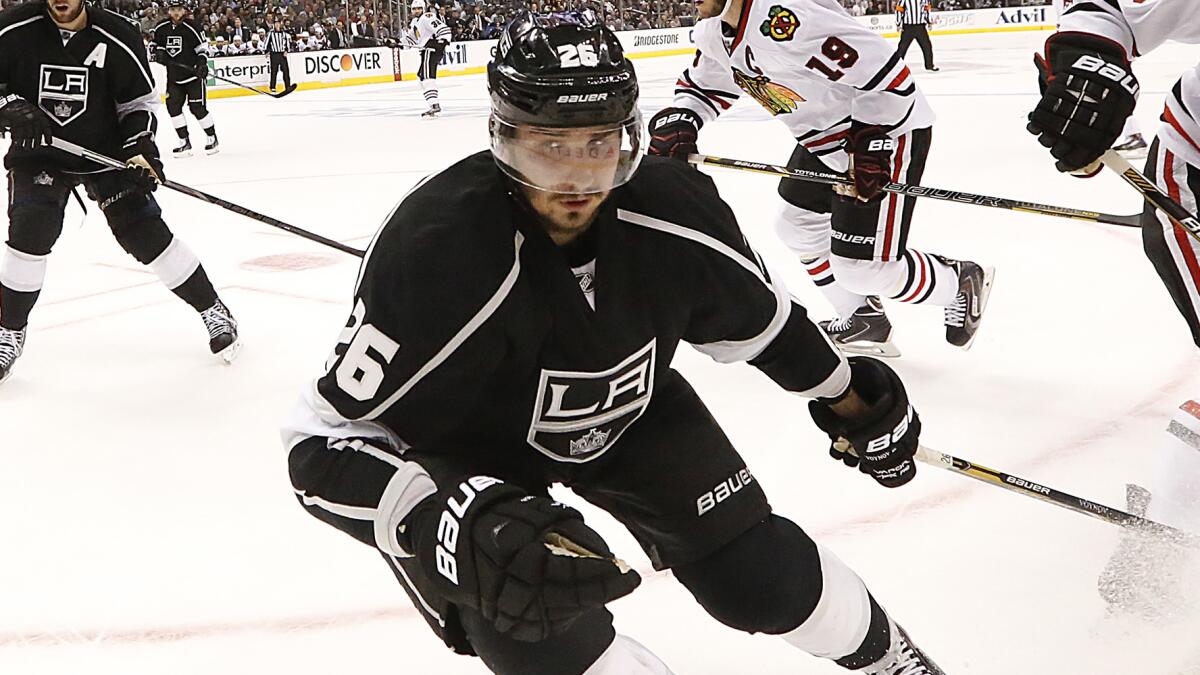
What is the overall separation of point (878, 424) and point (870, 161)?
1438mm

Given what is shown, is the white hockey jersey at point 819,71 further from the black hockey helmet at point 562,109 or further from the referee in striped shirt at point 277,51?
the referee in striped shirt at point 277,51

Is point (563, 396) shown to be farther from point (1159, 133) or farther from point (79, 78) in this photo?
point (79, 78)

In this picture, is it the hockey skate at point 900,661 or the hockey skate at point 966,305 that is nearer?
the hockey skate at point 900,661

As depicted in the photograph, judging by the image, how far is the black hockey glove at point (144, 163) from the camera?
10.3 ft

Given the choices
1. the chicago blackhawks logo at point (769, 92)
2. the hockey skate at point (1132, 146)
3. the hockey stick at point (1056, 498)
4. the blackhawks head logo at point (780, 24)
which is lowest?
the hockey skate at point (1132, 146)

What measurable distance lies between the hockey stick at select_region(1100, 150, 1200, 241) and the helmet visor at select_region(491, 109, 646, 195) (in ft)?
2.79

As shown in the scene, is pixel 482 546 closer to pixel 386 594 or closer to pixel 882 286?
pixel 386 594

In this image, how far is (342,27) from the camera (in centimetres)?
1418


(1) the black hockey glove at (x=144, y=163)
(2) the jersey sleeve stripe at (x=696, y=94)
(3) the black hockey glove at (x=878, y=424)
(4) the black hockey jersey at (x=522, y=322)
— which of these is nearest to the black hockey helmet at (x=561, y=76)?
(4) the black hockey jersey at (x=522, y=322)

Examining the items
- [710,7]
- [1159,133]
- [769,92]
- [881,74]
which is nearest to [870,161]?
[881,74]

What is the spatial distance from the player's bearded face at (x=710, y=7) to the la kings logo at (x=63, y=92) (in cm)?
172

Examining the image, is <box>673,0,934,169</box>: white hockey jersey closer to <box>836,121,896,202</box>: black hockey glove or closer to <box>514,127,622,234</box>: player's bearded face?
<box>836,121,896,202</box>: black hockey glove

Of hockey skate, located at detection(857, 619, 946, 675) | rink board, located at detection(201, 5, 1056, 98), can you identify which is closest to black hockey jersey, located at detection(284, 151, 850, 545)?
hockey skate, located at detection(857, 619, 946, 675)

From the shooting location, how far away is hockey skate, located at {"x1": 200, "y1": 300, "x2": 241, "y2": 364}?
132 inches
